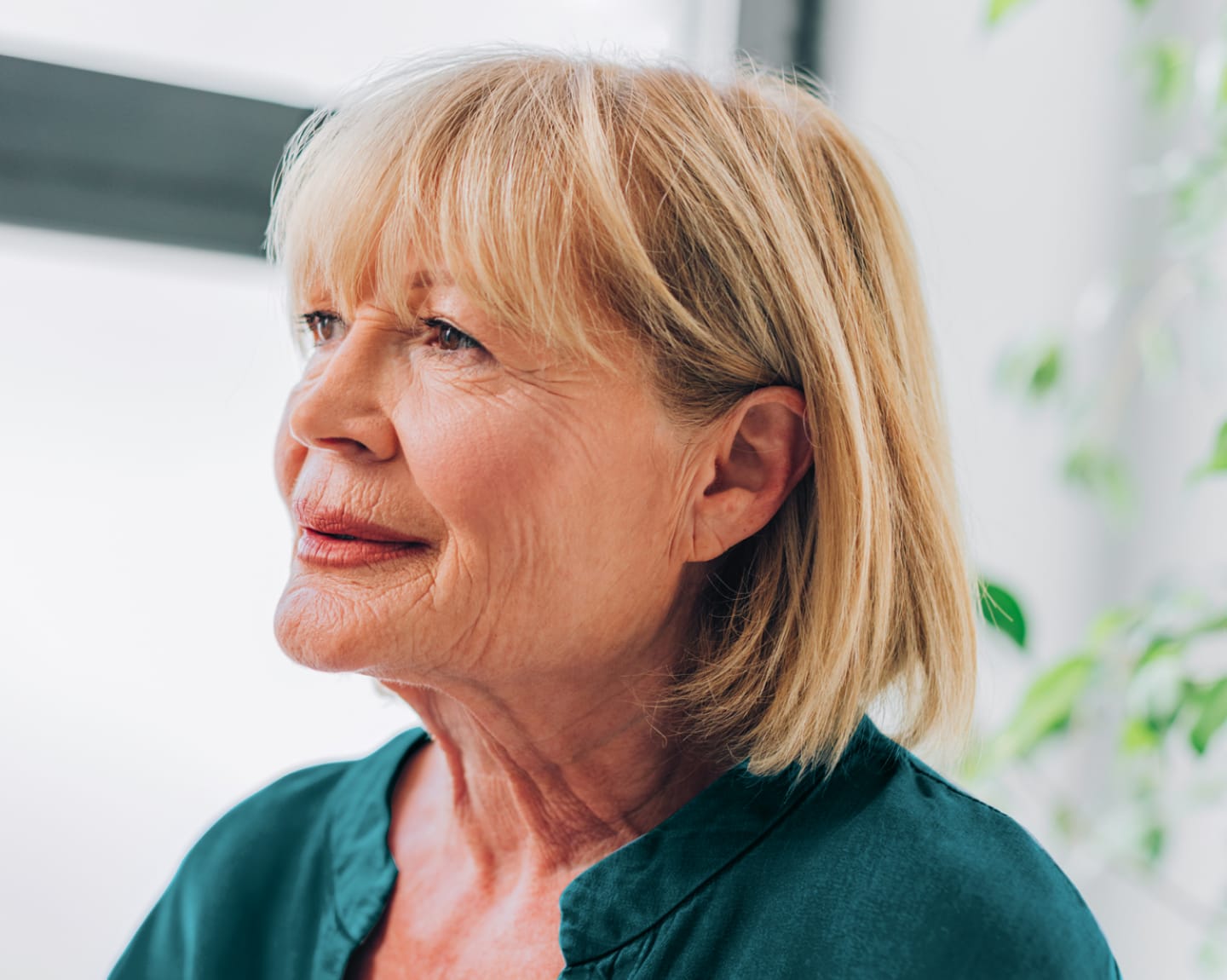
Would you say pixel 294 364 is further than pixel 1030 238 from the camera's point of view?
No

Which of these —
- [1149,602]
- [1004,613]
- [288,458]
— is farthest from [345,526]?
[1149,602]

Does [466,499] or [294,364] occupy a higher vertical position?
[466,499]

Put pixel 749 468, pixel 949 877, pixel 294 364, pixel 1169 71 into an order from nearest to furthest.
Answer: pixel 949 877 < pixel 749 468 < pixel 1169 71 < pixel 294 364

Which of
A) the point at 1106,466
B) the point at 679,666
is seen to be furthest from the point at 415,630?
the point at 1106,466

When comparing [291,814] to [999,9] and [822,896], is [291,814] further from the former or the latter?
[999,9]

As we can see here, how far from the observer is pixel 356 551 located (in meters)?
0.87

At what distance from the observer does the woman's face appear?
836 mm

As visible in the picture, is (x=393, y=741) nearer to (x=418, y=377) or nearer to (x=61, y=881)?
(x=418, y=377)

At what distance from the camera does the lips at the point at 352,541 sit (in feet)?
2.83

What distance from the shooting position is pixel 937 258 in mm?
1957

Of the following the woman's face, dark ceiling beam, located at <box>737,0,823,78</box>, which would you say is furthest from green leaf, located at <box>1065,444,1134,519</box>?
the woman's face

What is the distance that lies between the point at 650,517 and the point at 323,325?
33cm

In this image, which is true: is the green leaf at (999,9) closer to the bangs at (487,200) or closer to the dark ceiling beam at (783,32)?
the dark ceiling beam at (783,32)

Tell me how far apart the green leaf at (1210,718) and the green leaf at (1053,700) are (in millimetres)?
185
